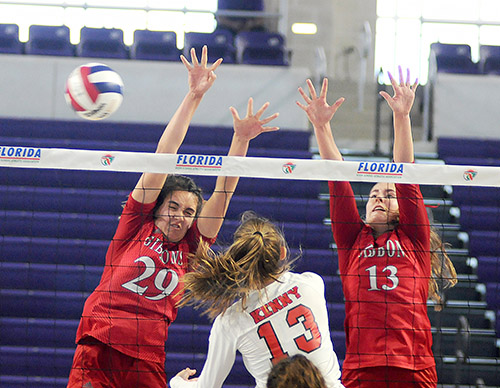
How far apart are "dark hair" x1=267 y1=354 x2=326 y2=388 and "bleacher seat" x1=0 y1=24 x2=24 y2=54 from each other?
8.10 meters

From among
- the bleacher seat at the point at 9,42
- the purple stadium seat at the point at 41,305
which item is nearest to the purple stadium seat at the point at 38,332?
the purple stadium seat at the point at 41,305

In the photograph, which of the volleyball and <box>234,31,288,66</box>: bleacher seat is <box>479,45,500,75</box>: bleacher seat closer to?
<box>234,31,288,66</box>: bleacher seat

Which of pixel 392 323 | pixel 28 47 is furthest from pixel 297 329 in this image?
pixel 28 47

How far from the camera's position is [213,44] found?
32.0 ft

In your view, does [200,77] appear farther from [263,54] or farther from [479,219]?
[263,54]

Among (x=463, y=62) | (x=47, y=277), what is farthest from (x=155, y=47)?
(x=463, y=62)

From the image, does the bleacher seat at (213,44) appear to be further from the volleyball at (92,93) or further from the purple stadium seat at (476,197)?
the volleyball at (92,93)

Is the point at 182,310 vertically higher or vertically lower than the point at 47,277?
lower

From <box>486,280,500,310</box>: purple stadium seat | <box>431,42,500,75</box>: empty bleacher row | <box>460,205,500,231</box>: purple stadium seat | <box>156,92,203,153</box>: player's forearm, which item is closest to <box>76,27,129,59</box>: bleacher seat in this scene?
<box>431,42,500,75</box>: empty bleacher row

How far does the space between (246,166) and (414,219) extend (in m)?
0.91

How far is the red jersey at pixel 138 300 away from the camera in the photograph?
3.39 m

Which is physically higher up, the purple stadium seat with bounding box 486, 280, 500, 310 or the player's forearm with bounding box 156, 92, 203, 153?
the player's forearm with bounding box 156, 92, 203, 153

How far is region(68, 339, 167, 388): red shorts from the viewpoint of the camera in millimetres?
3348

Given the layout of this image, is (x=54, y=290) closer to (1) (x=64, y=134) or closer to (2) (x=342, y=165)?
(1) (x=64, y=134)
